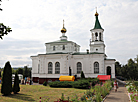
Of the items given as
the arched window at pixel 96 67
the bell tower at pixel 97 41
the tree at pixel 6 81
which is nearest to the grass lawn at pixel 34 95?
the tree at pixel 6 81

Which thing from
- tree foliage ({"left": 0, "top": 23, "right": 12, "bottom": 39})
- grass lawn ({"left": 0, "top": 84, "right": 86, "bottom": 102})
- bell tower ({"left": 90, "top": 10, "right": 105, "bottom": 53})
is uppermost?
bell tower ({"left": 90, "top": 10, "right": 105, "bottom": 53})

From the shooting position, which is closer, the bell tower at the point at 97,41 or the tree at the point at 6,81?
the tree at the point at 6,81

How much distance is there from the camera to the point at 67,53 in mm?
32406

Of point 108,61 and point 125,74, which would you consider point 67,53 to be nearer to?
point 108,61

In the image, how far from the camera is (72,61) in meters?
34.3

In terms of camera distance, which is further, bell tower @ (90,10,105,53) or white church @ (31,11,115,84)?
bell tower @ (90,10,105,53)

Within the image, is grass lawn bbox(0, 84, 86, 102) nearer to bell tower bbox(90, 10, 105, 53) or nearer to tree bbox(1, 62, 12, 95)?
tree bbox(1, 62, 12, 95)

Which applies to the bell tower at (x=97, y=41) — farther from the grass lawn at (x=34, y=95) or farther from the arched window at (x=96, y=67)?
the grass lawn at (x=34, y=95)

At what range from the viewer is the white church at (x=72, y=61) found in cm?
3250

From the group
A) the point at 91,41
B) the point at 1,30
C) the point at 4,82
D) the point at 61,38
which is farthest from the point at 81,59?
the point at 1,30

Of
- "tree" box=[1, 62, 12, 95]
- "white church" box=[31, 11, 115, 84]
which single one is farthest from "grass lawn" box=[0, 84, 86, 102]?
"white church" box=[31, 11, 115, 84]

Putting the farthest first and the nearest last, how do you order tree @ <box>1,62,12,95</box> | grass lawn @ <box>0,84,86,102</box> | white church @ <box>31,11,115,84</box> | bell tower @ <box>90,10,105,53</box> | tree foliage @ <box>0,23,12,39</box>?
1. bell tower @ <box>90,10,105,53</box>
2. white church @ <box>31,11,115,84</box>
3. tree @ <box>1,62,12,95</box>
4. grass lawn @ <box>0,84,86,102</box>
5. tree foliage @ <box>0,23,12,39</box>

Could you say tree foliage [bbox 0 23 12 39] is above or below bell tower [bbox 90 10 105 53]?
below

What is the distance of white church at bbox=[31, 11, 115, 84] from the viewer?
1280 inches
